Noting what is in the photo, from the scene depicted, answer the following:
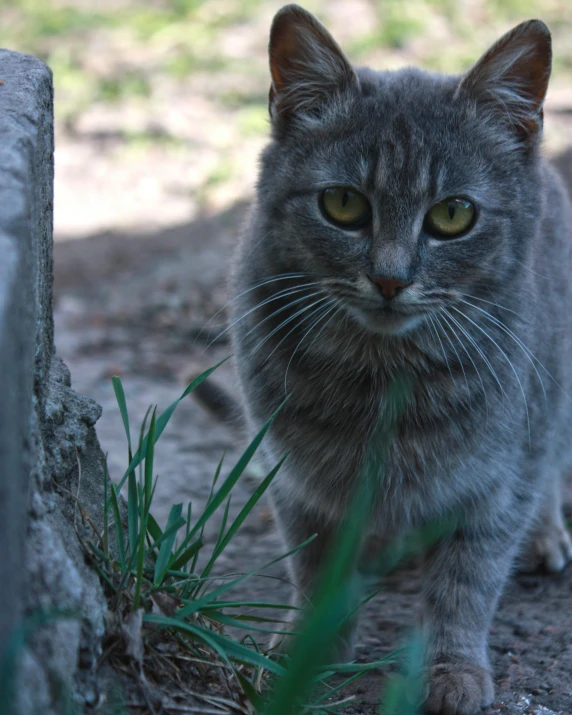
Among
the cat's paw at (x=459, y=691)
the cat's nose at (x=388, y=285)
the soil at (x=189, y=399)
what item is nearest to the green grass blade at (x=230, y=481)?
the soil at (x=189, y=399)

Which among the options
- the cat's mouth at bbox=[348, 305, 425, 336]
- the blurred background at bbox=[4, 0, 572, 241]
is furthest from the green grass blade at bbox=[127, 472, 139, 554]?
the blurred background at bbox=[4, 0, 572, 241]

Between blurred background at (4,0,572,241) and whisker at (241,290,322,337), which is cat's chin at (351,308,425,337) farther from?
blurred background at (4,0,572,241)

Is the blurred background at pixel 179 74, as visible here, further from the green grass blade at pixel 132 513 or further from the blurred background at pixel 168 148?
the green grass blade at pixel 132 513

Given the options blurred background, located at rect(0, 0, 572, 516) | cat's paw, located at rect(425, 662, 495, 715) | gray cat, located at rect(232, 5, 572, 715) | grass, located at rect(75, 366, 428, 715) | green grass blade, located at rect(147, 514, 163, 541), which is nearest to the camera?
grass, located at rect(75, 366, 428, 715)

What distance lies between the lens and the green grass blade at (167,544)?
1.79 metres

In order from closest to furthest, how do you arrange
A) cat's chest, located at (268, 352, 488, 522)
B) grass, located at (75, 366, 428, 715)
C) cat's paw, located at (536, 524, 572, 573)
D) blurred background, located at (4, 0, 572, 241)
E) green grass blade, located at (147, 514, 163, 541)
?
1. grass, located at (75, 366, 428, 715)
2. green grass blade, located at (147, 514, 163, 541)
3. cat's chest, located at (268, 352, 488, 522)
4. cat's paw, located at (536, 524, 572, 573)
5. blurred background, located at (4, 0, 572, 241)

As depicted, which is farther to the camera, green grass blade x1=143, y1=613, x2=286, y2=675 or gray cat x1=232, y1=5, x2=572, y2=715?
gray cat x1=232, y1=5, x2=572, y2=715

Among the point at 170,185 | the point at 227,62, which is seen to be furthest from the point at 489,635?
the point at 227,62

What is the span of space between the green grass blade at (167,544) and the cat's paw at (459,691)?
30.1 inches

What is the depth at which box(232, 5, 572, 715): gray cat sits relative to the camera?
222 centimetres

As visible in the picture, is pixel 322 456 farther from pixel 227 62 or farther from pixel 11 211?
pixel 227 62

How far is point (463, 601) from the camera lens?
237 cm

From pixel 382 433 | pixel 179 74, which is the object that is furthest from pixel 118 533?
pixel 179 74

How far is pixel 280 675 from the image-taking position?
1.77 metres
